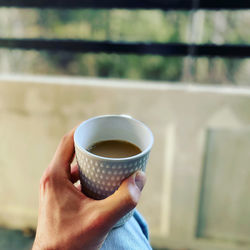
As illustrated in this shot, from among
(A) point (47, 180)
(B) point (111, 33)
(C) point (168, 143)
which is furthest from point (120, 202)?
(B) point (111, 33)

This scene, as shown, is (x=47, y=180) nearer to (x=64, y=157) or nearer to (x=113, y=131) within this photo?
(x=64, y=157)

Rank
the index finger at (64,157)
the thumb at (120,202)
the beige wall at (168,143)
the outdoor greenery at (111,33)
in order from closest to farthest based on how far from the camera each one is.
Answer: the thumb at (120,202) < the index finger at (64,157) < the beige wall at (168,143) < the outdoor greenery at (111,33)

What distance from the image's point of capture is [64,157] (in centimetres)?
65

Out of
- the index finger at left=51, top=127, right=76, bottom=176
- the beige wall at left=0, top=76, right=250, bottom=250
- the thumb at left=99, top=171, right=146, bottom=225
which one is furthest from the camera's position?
the beige wall at left=0, top=76, right=250, bottom=250

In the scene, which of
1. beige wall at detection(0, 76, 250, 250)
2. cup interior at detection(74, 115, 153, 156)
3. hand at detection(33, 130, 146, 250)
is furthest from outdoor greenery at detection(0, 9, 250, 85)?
hand at detection(33, 130, 146, 250)

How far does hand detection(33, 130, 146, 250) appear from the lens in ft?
1.78

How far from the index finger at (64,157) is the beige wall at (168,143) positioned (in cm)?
76

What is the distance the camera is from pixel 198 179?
152cm

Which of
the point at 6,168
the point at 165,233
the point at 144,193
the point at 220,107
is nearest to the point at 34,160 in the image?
the point at 6,168

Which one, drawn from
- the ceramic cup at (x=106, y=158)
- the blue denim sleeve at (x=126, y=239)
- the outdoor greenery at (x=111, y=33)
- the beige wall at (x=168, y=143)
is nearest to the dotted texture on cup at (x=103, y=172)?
the ceramic cup at (x=106, y=158)

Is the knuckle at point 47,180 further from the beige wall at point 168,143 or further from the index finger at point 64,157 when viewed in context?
the beige wall at point 168,143

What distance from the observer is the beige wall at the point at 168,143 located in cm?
138

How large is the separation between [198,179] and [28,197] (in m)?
1.02

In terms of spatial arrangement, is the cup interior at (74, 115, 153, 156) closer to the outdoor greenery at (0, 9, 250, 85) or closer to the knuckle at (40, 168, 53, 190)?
the knuckle at (40, 168, 53, 190)
